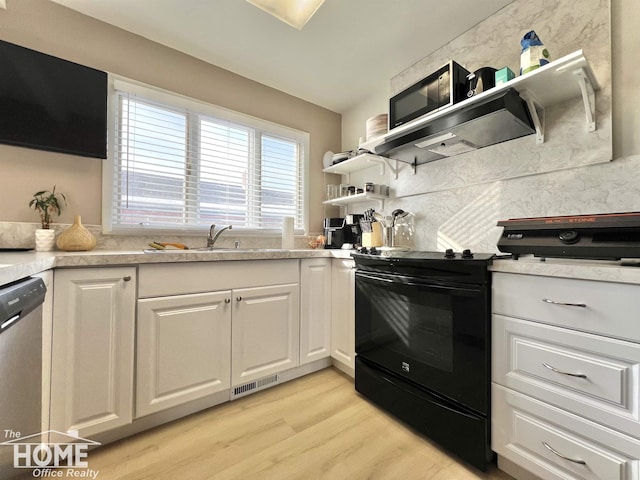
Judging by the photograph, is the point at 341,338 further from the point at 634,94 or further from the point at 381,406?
the point at 634,94

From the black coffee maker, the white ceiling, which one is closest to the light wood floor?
the black coffee maker

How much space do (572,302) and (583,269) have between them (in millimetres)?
131

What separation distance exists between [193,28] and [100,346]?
204cm

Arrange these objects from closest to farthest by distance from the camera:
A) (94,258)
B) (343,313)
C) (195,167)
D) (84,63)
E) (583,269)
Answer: (583,269) → (94,258) → (84,63) → (343,313) → (195,167)

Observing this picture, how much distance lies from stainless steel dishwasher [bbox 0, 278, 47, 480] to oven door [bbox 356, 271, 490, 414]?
1.49 meters

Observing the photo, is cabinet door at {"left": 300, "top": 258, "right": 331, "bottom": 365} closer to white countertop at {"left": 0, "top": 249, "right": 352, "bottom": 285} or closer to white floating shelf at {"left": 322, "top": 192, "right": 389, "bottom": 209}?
white countertop at {"left": 0, "top": 249, "right": 352, "bottom": 285}

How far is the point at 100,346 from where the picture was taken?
125cm

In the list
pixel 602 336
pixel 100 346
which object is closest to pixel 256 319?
pixel 100 346

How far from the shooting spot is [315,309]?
2.00 m

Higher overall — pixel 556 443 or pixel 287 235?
pixel 287 235

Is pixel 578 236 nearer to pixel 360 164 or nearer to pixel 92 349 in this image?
pixel 360 164

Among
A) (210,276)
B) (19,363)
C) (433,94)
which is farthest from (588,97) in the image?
(19,363)

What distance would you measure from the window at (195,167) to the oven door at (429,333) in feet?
4.14

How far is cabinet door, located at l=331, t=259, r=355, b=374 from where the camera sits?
6.19 feet
